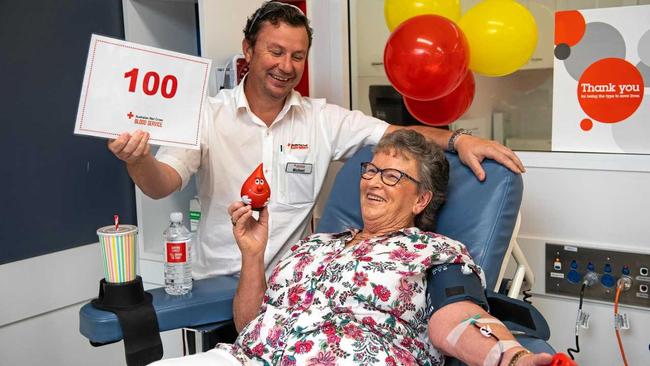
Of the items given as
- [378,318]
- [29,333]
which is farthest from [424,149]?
[29,333]

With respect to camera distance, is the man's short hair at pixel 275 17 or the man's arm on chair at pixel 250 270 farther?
the man's short hair at pixel 275 17

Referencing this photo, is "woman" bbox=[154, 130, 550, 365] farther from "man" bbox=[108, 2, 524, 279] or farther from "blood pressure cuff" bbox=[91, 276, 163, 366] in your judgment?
"man" bbox=[108, 2, 524, 279]

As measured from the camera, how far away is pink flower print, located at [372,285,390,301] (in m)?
1.67

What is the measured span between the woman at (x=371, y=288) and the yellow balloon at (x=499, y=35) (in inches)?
14.5

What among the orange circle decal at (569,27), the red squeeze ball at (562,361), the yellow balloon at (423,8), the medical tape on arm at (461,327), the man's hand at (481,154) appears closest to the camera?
the red squeeze ball at (562,361)

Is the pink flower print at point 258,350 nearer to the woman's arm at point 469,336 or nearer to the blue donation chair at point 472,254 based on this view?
the blue donation chair at point 472,254

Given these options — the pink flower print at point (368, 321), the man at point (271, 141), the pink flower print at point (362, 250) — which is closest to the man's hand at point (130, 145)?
the man at point (271, 141)

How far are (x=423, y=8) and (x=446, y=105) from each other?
1.04 ft

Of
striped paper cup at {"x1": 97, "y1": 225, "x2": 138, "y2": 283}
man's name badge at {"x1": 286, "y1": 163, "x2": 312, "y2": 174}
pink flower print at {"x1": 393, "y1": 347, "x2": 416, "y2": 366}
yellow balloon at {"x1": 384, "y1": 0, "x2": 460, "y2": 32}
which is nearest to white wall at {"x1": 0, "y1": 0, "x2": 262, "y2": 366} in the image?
man's name badge at {"x1": 286, "y1": 163, "x2": 312, "y2": 174}

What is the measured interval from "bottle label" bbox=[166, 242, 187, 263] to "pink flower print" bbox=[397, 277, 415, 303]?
617 mm

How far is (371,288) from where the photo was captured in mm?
1680

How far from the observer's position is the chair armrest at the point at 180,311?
170cm

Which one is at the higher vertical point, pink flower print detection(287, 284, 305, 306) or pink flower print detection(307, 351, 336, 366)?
pink flower print detection(287, 284, 305, 306)

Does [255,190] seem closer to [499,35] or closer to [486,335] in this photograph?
[486,335]
